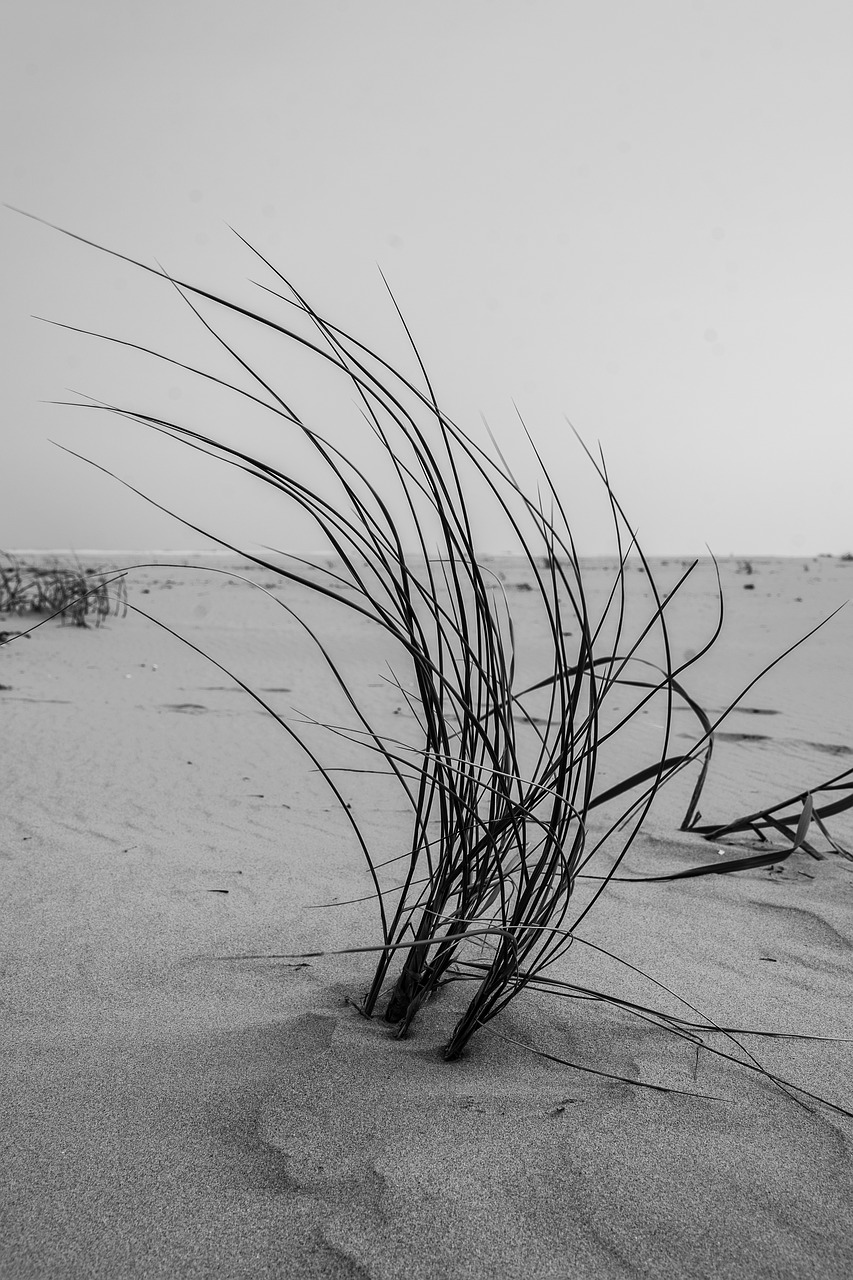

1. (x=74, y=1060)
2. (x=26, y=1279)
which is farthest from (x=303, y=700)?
(x=26, y=1279)

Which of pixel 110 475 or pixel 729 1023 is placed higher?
pixel 110 475

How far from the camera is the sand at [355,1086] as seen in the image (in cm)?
83

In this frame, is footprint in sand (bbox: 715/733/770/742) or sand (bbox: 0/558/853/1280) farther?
footprint in sand (bbox: 715/733/770/742)

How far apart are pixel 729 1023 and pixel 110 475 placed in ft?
3.76

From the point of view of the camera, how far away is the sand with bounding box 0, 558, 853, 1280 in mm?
832

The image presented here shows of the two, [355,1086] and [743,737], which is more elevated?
[355,1086]

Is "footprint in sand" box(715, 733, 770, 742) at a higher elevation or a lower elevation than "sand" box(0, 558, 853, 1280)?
lower

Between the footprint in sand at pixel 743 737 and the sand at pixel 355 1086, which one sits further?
the footprint in sand at pixel 743 737

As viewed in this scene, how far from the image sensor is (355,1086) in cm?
105

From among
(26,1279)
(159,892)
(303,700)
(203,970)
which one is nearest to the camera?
(26,1279)

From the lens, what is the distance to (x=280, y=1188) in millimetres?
885

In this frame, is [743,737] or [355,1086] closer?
[355,1086]

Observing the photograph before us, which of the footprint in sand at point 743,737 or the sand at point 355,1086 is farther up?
the sand at point 355,1086

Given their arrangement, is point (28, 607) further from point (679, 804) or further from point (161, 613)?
point (679, 804)
